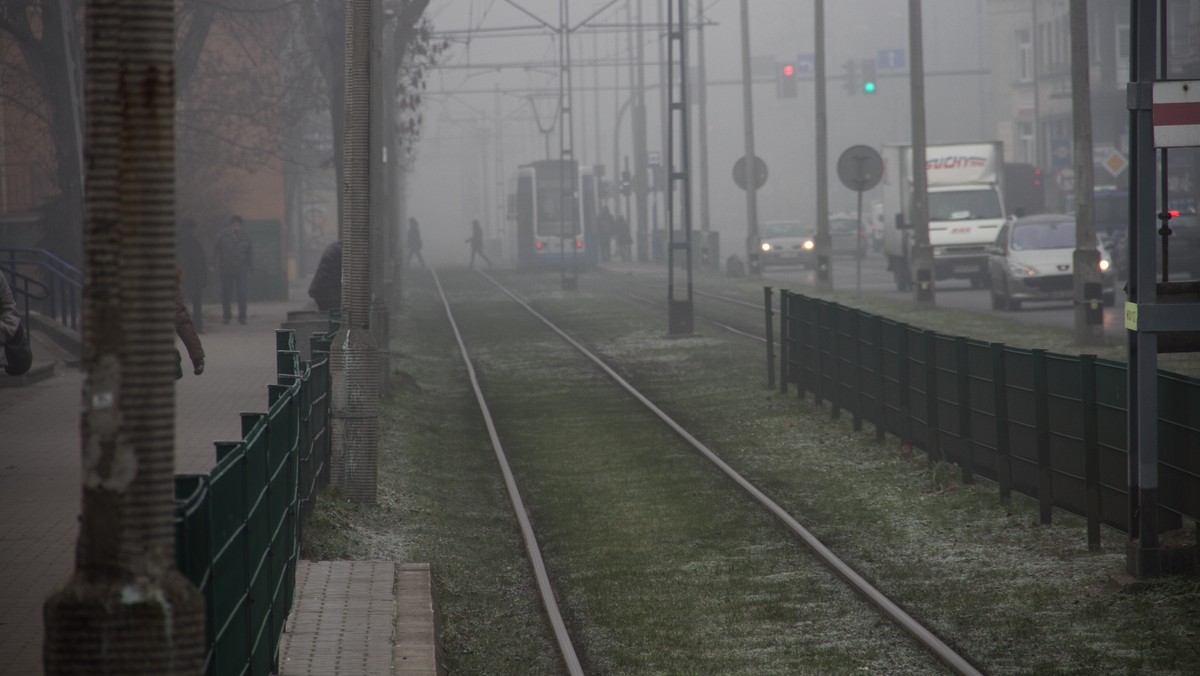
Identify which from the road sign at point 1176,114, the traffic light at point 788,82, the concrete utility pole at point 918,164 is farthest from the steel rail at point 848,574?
the traffic light at point 788,82

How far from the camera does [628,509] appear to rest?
38.9ft

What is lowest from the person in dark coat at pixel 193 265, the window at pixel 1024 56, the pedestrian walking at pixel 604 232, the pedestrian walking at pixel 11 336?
the pedestrian walking at pixel 11 336

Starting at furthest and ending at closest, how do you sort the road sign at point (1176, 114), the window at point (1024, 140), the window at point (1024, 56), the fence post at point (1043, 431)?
the window at point (1024, 140), the window at point (1024, 56), the fence post at point (1043, 431), the road sign at point (1176, 114)

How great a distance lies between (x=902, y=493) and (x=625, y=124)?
112m

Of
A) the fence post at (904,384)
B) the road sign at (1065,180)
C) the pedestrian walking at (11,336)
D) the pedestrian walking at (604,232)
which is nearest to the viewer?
the pedestrian walking at (11,336)

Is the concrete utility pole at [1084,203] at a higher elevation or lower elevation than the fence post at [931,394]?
higher

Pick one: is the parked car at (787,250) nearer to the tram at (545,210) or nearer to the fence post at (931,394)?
the tram at (545,210)

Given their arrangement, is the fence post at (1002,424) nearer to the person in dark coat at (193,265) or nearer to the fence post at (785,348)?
the fence post at (785,348)

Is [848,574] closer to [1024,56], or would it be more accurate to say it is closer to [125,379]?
[125,379]

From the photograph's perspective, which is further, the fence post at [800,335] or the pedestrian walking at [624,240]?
the pedestrian walking at [624,240]

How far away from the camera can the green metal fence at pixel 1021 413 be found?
28.3 feet

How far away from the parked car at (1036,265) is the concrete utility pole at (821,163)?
7.77 meters

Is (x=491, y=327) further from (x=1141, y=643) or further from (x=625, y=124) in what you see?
(x=625, y=124)

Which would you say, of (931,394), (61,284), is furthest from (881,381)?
(61,284)
